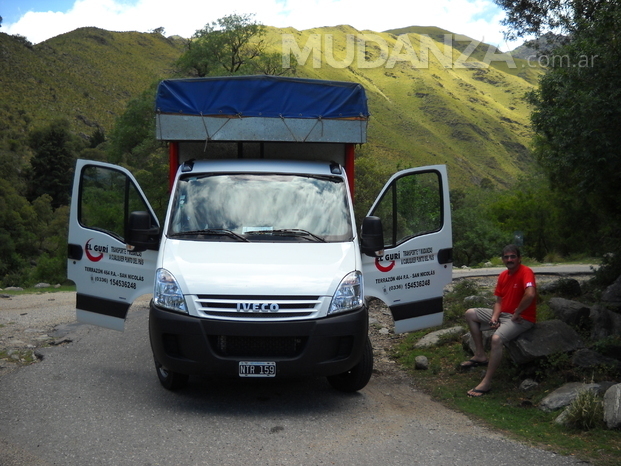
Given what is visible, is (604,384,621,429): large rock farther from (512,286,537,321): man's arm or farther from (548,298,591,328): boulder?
(548,298,591,328): boulder

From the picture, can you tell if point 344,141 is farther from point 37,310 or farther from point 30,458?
point 37,310

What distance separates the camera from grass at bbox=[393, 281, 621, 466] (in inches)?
225

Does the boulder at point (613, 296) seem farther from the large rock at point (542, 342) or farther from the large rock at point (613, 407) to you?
the large rock at point (613, 407)

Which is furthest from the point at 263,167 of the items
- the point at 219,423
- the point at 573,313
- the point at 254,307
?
the point at 573,313

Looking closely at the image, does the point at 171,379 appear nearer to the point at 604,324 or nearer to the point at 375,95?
the point at 604,324

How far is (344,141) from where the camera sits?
796 cm

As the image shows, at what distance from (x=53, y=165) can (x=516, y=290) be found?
211ft

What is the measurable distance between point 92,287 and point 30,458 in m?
2.77

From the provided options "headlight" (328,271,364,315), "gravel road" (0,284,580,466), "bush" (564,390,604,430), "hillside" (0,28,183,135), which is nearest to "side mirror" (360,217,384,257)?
"headlight" (328,271,364,315)

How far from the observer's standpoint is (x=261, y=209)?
7.25 m

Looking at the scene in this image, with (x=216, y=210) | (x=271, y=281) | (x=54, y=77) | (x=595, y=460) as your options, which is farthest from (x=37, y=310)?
(x=54, y=77)

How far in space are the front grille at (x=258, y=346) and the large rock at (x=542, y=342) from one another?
8.83ft

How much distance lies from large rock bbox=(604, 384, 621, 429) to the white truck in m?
2.10

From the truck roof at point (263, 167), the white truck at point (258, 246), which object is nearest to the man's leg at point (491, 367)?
the white truck at point (258, 246)
